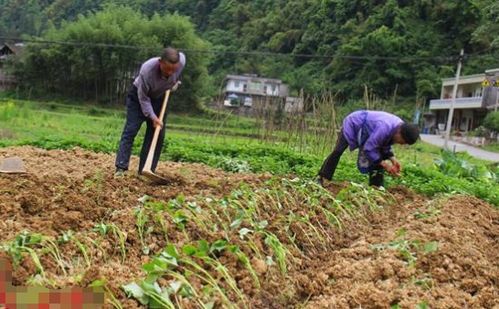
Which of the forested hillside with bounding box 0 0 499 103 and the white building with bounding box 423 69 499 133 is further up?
the forested hillside with bounding box 0 0 499 103

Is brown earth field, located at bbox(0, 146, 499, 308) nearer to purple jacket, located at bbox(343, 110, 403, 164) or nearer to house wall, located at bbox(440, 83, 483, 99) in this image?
purple jacket, located at bbox(343, 110, 403, 164)

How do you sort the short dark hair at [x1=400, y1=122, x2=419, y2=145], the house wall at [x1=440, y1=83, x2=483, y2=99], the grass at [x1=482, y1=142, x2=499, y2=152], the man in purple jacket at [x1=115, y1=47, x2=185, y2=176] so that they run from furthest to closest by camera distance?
the house wall at [x1=440, y1=83, x2=483, y2=99], the grass at [x1=482, y1=142, x2=499, y2=152], the man in purple jacket at [x1=115, y1=47, x2=185, y2=176], the short dark hair at [x1=400, y1=122, x2=419, y2=145]

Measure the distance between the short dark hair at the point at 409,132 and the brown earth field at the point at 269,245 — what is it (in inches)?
29.3

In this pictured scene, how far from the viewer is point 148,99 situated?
5.71 meters

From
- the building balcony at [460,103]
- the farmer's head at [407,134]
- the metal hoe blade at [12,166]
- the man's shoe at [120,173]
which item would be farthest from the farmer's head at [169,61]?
the building balcony at [460,103]

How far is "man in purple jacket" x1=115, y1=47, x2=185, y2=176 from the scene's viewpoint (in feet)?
18.4

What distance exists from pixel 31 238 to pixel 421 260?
2117 mm

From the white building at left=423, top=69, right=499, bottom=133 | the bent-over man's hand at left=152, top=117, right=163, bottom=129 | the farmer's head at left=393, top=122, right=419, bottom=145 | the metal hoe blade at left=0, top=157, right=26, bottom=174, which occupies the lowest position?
the metal hoe blade at left=0, top=157, right=26, bottom=174

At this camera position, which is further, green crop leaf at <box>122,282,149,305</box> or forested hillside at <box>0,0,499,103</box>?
forested hillside at <box>0,0,499,103</box>

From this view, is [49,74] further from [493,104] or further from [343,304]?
[343,304]

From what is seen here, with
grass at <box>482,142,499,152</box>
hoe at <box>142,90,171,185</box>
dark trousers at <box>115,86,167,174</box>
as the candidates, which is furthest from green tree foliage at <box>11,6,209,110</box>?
hoe at <box>142,90,171,185</box>

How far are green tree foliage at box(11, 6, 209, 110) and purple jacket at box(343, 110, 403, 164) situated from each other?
33028 millimetres

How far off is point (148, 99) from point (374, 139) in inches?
90.6

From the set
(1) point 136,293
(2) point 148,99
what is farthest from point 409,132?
(1) point 136,293
